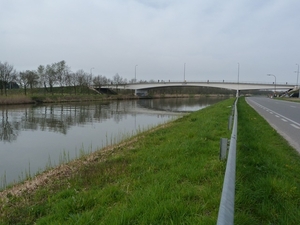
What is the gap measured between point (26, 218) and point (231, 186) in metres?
3.08

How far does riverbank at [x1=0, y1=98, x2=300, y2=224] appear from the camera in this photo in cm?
304

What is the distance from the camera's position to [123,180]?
→ 4520 mm

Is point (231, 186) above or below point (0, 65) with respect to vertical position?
below

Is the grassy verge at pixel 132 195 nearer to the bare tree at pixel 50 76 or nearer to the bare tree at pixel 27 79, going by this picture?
the bare tree at pixel 27 79

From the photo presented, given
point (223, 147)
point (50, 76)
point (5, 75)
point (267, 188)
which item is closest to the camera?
point (267, 188)

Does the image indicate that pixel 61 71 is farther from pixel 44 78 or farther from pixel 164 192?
pixel 164 192

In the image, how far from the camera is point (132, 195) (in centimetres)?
368

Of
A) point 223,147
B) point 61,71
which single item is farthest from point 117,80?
point 223,147

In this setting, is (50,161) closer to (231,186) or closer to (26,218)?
(26,218)

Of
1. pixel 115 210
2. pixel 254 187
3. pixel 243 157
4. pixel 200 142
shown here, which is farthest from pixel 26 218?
pixel 200 142

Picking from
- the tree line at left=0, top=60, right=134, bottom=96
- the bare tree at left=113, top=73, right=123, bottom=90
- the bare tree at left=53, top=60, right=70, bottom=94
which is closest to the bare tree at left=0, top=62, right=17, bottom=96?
the tree line at left=0, top=60, right=134, bottom=96

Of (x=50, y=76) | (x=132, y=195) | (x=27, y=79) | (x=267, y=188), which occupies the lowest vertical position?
(x=132, y=195)

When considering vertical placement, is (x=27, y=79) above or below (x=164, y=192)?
above

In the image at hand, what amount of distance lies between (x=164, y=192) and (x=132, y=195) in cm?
50
